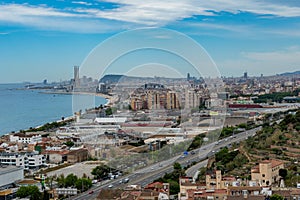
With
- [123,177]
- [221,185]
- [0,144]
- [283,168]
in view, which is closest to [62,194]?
[123,177]

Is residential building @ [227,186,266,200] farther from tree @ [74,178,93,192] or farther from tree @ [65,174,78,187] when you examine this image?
tree @ [65,174,78,187]

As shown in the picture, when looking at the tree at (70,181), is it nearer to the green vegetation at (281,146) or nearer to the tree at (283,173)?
the green vegetation at (281,146)

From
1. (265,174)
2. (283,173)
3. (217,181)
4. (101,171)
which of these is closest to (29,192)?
(101,171)

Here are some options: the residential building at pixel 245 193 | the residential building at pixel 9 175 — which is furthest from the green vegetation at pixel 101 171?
the residential building at pixel 245 193

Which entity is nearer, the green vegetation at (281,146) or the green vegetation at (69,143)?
the green vegetation at (281,146)

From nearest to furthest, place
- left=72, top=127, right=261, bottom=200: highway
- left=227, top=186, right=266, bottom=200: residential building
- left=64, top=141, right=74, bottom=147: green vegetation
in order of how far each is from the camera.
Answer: left=227, top=186, right=266, bottom=200: residential building → left=72, top=127, right=261, bottom=200: highway → left=64, top=141, right=74, bottom=147: green vegetation

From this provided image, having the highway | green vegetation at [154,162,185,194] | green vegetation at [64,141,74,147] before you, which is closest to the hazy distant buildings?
the highway
